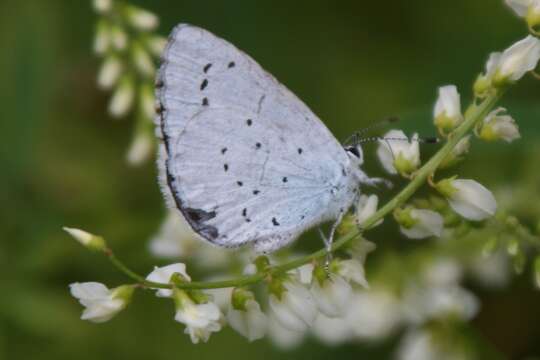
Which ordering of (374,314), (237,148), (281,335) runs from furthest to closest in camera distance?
(281,335) → (374,314) → (237,148)

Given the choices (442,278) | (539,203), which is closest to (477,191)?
(539,203)

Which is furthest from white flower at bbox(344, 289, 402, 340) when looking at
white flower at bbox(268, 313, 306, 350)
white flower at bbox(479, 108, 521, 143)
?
white flower at bbox(479, 108, 521, 143)

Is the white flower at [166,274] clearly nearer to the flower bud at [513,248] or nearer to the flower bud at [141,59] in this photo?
the flower bud at [513,248]

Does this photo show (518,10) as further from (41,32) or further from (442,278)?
(41,32)

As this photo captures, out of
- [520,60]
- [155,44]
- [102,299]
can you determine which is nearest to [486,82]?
[520,60]

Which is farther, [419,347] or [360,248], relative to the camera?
[419,347]

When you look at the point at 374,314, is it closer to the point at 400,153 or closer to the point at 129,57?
the point at 400,153
